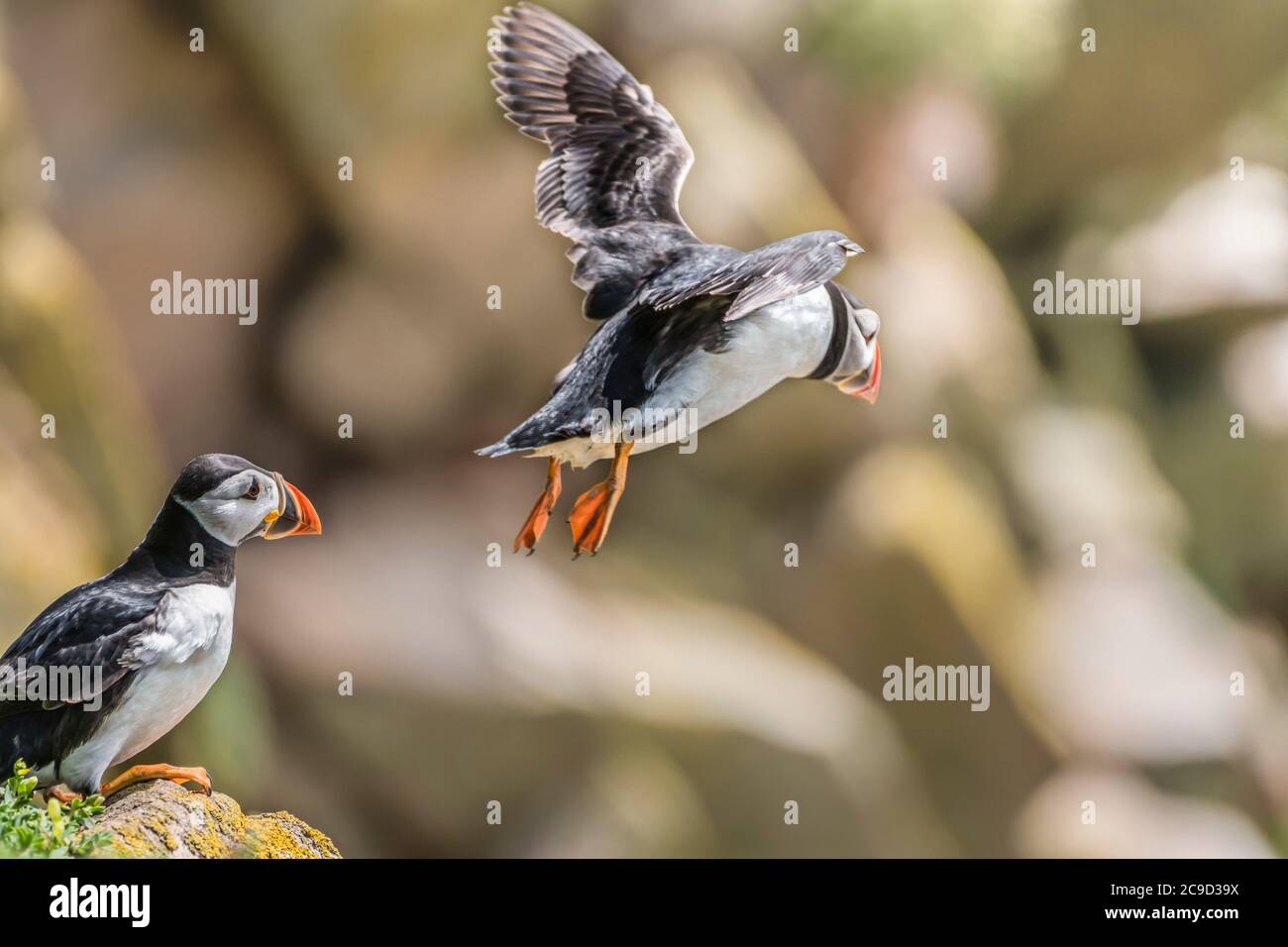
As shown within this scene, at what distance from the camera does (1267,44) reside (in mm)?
10258

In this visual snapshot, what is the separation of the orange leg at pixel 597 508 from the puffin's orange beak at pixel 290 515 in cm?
59

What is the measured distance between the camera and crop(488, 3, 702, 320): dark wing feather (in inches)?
155

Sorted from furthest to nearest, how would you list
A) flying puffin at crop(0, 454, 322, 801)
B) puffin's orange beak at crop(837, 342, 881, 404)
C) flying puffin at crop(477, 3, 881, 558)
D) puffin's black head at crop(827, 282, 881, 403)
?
puffin's orange beak at crop(837, 342, 881, 404) → puffin's black head at crop(827, 282, 881, 403) → flying puffin at crop(477, 3, 881, 558) → flying puffin at crop(0, 454, 322, 801)

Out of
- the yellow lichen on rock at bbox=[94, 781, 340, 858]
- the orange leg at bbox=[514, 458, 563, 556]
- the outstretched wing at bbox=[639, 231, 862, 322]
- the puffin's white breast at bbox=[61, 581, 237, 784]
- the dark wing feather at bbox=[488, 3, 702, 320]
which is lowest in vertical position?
the yellow lichen on rock at bbox=[94, 781, 340, 858]

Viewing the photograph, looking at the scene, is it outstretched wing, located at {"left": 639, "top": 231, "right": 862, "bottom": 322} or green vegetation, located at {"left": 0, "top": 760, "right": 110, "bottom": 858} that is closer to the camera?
green vegetation, located at {"left": 0, "top": 760, "right": 110, "bottom": 858}

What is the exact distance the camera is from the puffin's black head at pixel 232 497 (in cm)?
323

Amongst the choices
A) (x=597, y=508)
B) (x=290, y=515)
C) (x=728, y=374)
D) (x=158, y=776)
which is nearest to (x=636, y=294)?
(x=728, y=374)

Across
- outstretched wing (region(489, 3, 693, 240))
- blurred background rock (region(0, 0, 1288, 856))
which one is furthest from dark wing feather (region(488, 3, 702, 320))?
blurred background rock (region(0, 0, 1288, 856))

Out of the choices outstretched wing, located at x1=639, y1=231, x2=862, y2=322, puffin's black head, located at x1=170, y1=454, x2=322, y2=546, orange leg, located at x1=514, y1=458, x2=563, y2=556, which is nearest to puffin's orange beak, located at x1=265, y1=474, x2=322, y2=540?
puffin's black head, located at x1=170, y1=454, x2=322, y2=546

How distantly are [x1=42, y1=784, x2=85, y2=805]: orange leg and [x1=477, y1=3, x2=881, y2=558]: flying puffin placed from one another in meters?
1.12

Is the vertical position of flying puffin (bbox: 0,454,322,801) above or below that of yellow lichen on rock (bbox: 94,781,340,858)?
above

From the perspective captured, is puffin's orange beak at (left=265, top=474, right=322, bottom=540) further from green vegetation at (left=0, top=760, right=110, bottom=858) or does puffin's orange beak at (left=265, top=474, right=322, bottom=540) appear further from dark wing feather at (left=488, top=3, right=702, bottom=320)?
dark wing feather at (left=488, top=3, right=702, bottom=320)

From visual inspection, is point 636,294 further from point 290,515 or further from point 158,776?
point 158,776

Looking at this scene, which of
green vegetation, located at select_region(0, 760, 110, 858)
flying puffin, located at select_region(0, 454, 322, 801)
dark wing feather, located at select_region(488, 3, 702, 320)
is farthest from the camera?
dark wing feather, located at select_region(488, 3, 702, 320)
